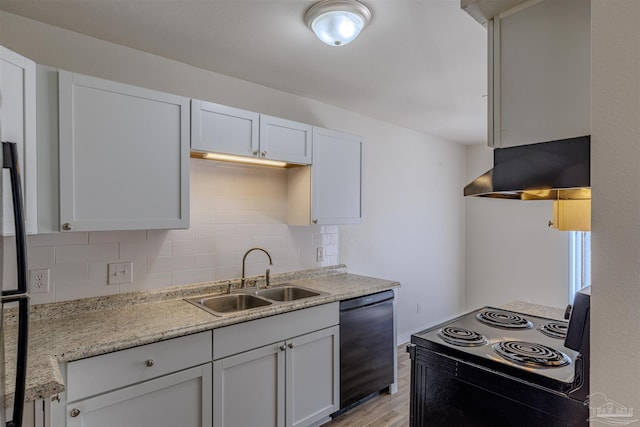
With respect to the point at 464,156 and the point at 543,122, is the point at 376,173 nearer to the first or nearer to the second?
the point at 464,156

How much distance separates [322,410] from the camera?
228 cm

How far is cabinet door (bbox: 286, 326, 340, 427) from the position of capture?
6.96ft

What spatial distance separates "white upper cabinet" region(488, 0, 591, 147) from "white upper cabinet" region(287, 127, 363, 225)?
164 cm

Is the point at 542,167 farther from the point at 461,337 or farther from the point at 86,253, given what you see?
the point at 86,253

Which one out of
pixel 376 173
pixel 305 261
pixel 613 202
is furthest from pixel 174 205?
pixel 376 173

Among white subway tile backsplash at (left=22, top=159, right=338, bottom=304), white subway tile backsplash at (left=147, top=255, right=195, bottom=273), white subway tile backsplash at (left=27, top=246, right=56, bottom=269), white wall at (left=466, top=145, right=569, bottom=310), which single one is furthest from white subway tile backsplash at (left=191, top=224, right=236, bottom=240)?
white wall at (left=466, top=145, right=569, bottom=310)

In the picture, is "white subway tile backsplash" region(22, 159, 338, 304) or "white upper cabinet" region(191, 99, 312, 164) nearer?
"white subway tile backsplash" region(22, 159, 338, 304)

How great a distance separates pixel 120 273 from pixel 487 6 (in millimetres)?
2143

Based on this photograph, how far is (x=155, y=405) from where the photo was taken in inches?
63.7

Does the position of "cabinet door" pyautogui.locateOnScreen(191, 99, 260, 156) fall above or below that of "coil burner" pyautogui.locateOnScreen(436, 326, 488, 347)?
above

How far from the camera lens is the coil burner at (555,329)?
1.59 metres

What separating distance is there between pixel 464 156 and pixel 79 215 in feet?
14.9

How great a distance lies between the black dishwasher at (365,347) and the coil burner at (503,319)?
82cm

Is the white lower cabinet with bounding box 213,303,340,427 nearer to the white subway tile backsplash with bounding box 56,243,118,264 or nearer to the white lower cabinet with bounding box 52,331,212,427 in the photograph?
the white lower cabinet with bounding box 52,331,212,427
